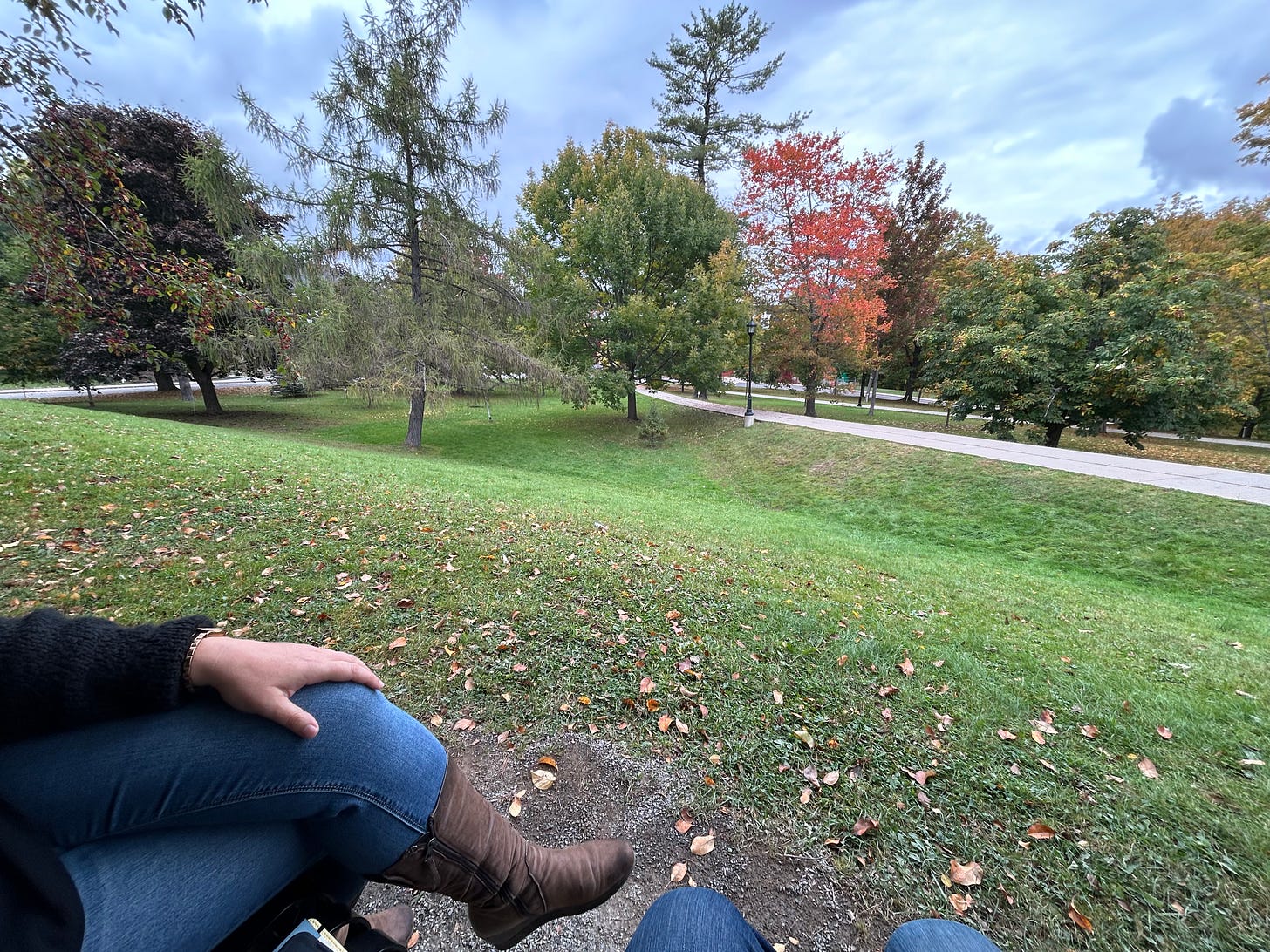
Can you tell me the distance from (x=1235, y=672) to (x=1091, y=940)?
3092 mm

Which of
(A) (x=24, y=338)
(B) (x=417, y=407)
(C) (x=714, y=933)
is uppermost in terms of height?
(A) (x=24, y=338)

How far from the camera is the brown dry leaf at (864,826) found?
1773 mm

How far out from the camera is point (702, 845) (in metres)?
1.73

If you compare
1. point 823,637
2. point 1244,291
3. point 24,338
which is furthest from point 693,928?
point 24,338

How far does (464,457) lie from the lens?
13.5m

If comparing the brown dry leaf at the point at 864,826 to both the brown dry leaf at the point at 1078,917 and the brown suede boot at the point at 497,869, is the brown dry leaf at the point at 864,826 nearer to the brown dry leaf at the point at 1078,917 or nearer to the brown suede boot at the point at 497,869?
the brown dry leaf at the point at 1078,917

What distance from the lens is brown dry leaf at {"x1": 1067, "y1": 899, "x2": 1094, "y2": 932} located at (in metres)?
1.47

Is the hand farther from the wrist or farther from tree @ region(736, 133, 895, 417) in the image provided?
tree @ region(736, 133, 895, 417)

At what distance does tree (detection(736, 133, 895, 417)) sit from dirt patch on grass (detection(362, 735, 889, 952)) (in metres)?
17.4

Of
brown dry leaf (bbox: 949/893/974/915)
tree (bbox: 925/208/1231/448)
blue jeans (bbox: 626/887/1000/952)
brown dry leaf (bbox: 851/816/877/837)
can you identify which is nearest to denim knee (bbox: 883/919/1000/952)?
blue jeans (bbox: 626/887/1000/952)

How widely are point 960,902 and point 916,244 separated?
86.1 feet

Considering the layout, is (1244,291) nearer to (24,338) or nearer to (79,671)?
(79,671)

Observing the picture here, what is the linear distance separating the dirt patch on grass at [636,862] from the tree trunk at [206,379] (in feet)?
62.9

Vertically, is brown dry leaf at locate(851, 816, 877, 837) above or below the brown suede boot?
below
